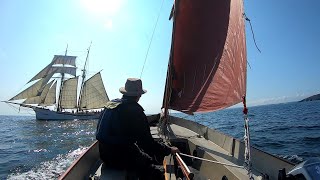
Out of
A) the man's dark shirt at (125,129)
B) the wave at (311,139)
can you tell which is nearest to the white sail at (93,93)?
the wave at (311,139)

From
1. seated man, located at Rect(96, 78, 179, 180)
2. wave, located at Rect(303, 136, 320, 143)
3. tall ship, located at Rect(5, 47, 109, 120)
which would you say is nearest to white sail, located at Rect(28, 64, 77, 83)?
tall ship, located at Rect(5, 47, 109, 120)

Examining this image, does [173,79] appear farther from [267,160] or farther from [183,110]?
[267,160]

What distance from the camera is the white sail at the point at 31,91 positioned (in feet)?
267

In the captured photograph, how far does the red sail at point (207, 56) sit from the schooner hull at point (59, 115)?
78.1 meters

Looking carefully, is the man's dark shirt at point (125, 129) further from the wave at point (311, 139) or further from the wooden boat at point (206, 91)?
the wave at point (311, 139)

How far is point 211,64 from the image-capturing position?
7754 mm

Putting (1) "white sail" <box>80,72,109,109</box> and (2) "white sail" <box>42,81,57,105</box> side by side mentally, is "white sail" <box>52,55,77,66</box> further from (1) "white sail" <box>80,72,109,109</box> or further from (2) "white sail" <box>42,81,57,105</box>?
(1) "white sail" <box>80,72,109,109</box>

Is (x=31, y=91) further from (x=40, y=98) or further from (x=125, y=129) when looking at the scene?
(x=125, y=129)

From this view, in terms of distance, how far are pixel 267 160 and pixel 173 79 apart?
423 centimetres

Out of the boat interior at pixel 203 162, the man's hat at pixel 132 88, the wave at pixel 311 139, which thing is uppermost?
the man's hat at pixel 132 88

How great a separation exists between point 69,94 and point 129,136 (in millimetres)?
84600

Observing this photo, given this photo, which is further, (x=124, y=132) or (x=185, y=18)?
(x=185, y=18)

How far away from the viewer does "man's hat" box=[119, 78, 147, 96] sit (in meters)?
5.34

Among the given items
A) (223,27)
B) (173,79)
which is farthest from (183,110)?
(223,27)
